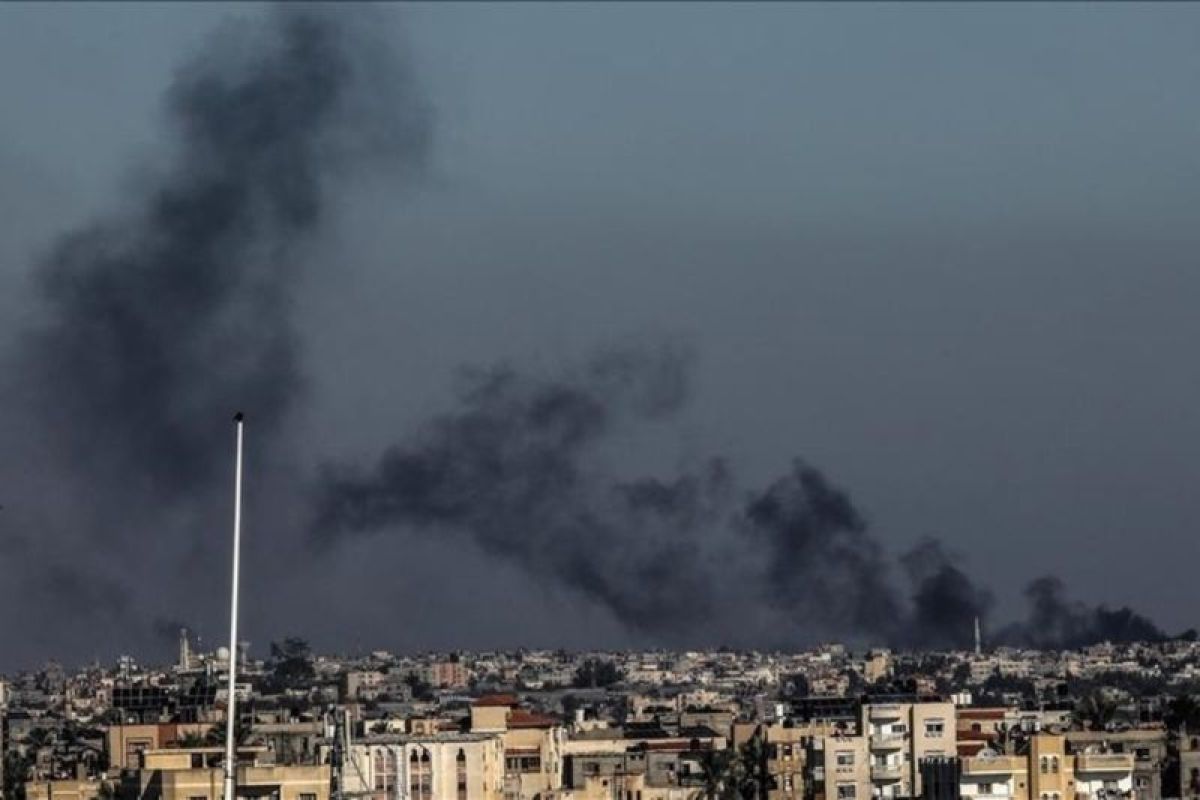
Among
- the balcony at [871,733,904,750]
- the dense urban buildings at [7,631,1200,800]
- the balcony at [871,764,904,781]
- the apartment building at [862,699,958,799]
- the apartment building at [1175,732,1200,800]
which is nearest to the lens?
the dense urban buildings at [7,631,1200,800]

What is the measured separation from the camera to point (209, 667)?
139 meters

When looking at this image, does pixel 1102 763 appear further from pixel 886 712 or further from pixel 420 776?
pixel 886 712

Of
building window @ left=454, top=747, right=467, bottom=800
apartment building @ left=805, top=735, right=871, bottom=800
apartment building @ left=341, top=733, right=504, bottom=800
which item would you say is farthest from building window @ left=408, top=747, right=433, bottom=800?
apartment building @ left=805, top=735, right=871, bottom=800

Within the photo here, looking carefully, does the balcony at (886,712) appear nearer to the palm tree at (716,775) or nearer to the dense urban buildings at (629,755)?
the dense urban buildings at (629,755)

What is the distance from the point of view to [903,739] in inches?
4316

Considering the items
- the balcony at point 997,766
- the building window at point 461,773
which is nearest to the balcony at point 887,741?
the building window at point 461,773

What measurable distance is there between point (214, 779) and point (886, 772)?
28477 millimetres

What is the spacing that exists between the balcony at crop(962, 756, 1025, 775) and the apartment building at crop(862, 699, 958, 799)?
11.5 metres

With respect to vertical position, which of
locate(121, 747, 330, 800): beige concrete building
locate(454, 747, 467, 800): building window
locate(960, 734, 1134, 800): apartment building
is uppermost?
locate(454, 747, 467, 800): building window

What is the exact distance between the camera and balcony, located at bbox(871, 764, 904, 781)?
108m

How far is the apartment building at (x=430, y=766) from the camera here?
97.5 meters

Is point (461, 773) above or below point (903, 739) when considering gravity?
below

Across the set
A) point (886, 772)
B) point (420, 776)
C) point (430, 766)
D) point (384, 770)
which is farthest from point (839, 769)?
point (384, 770)

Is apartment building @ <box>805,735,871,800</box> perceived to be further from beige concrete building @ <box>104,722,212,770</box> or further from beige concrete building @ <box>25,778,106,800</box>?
beige concrete building @ <box>25,778,106,800</box>
